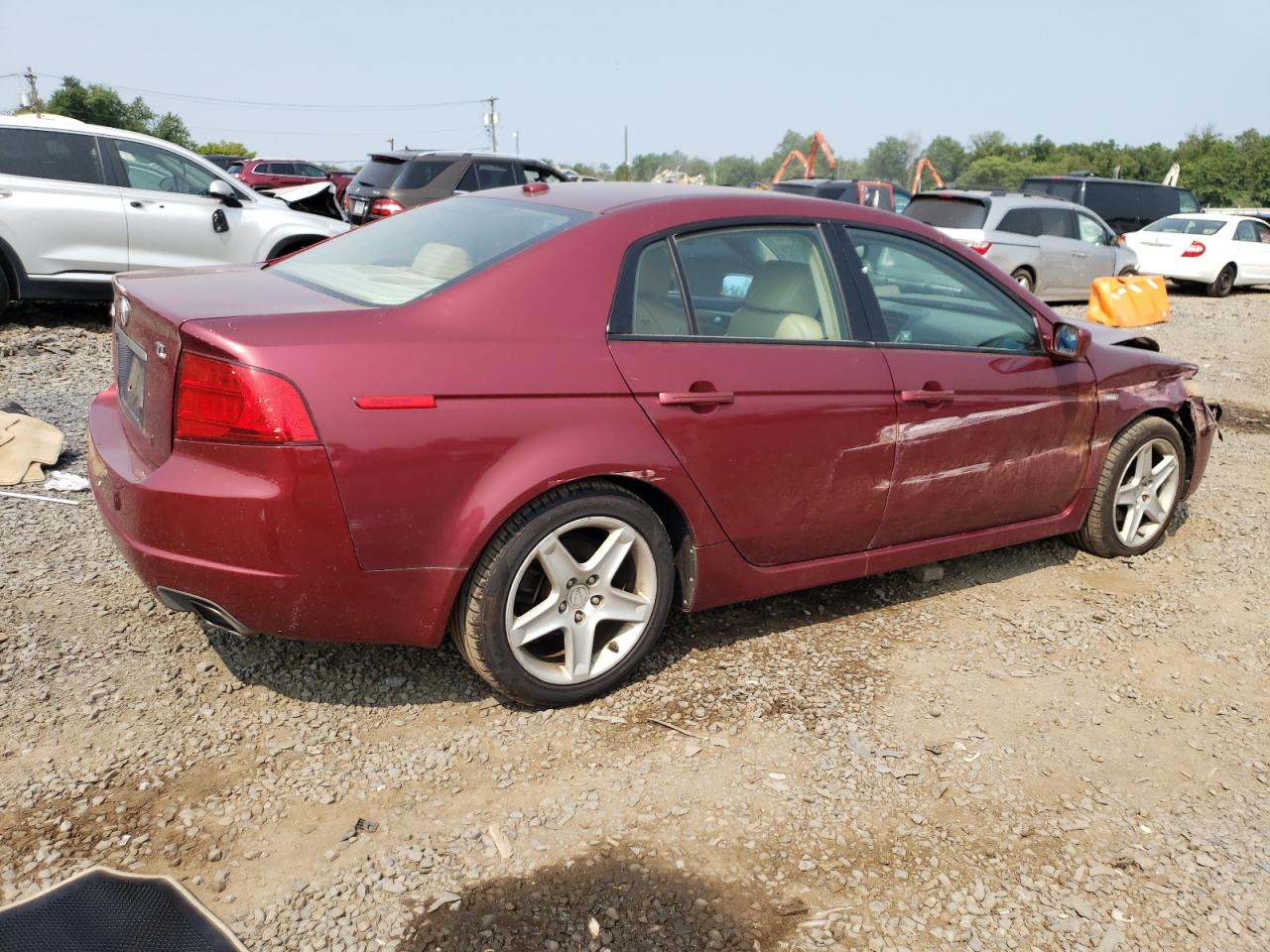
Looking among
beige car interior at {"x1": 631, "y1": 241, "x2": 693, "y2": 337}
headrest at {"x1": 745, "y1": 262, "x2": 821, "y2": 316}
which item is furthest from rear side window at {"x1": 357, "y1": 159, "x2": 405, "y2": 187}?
beige car interior at {"x1": 631, "y1": 241, "x2": 693, "y2": 337}

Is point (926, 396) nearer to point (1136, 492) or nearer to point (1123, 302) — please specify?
point (1136, 492)

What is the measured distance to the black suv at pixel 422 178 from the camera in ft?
40.8

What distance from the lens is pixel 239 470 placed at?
277 cm

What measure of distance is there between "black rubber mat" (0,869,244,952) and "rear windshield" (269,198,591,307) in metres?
1.65

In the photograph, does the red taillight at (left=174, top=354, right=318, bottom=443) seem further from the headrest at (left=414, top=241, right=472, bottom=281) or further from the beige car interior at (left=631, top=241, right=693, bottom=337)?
the beige car interior at (left=631, top=241, right=693, bottom=337)

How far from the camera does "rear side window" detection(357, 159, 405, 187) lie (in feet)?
42.1

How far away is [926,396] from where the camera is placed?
152 inches

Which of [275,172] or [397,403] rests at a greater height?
[397,403]

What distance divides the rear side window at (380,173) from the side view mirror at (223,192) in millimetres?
3557

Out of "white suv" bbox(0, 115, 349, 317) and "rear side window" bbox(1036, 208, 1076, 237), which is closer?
"white suv" bbox(0, 115, 349, 317)

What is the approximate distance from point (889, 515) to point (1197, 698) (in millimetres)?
1260

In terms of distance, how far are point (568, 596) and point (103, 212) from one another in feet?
23.7

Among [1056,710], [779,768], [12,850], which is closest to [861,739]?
[779,768]

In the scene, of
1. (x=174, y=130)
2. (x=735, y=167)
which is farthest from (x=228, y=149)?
(x=735, y=167)
